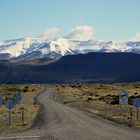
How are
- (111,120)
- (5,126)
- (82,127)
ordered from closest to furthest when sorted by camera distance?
(82,127) → (5,126) → (111,120)

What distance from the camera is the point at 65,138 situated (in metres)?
31.3

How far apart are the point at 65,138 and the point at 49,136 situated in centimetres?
176

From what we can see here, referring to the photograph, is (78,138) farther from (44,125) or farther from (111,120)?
(111,120)

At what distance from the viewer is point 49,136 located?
32.7 m

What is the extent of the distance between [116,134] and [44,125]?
35.9 ft

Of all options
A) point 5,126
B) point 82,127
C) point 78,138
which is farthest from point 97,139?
point 5,126

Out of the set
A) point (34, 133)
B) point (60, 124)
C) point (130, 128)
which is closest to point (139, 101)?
point (130, 128)

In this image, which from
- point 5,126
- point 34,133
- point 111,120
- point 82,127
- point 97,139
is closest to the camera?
point 97,139

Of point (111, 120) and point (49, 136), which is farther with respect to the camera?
point (111, 120)

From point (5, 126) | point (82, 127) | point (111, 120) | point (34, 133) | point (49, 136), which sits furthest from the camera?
point (111, 120)

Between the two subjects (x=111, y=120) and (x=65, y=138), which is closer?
(x=65, y=138)

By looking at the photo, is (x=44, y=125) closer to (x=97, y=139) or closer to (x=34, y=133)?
(x=34, y=133)

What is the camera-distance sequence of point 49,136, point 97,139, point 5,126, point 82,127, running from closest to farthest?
point 97,139 → point 49,136 → point 82,127 → point 5,126

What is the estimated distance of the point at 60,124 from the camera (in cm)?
4228
